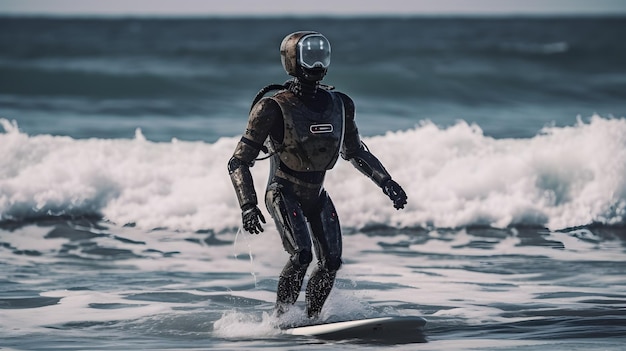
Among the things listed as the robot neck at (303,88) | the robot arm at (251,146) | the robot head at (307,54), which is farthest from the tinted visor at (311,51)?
the robot arm at (251,146)

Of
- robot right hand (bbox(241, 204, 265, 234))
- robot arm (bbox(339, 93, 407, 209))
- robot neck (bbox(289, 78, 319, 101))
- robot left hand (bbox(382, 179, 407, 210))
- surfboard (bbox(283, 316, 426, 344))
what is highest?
robot neck (bbox(289, 78, 319, 101))

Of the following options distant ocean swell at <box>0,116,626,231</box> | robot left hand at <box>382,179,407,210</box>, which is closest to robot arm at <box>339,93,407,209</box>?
robot left hand at <box>382,179,407,210</box>

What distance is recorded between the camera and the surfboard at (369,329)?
27.2 ft

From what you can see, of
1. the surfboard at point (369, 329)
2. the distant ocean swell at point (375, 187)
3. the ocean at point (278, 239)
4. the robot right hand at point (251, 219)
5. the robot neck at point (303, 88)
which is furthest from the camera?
the distant ocean swell at point (375, 187)

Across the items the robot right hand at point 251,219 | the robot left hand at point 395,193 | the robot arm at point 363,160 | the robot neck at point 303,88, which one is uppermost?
the robot neck at point 303,88

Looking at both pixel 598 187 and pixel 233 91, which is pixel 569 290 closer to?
pixel 598 187

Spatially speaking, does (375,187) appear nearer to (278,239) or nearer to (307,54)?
(278,239)

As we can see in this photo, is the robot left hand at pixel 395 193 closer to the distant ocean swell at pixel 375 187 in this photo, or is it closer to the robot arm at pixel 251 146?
the robot arm at pixel 251 146

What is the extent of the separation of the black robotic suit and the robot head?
88 millimetres

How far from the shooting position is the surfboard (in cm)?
829

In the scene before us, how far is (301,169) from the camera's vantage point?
8.17 metres

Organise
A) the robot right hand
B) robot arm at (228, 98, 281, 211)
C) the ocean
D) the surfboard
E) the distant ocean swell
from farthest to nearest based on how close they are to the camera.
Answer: the distant ocean swell
the ocean
the surfboard
robot arm at (228, 98, 281, 211)
the robot right hand

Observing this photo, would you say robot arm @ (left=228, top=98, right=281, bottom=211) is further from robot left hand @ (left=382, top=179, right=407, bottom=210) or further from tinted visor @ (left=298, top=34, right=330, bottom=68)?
robot left hand @ (left=382, top=179, right=407, bottom=210)

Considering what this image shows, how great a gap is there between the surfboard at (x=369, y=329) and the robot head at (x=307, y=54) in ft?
5.39
